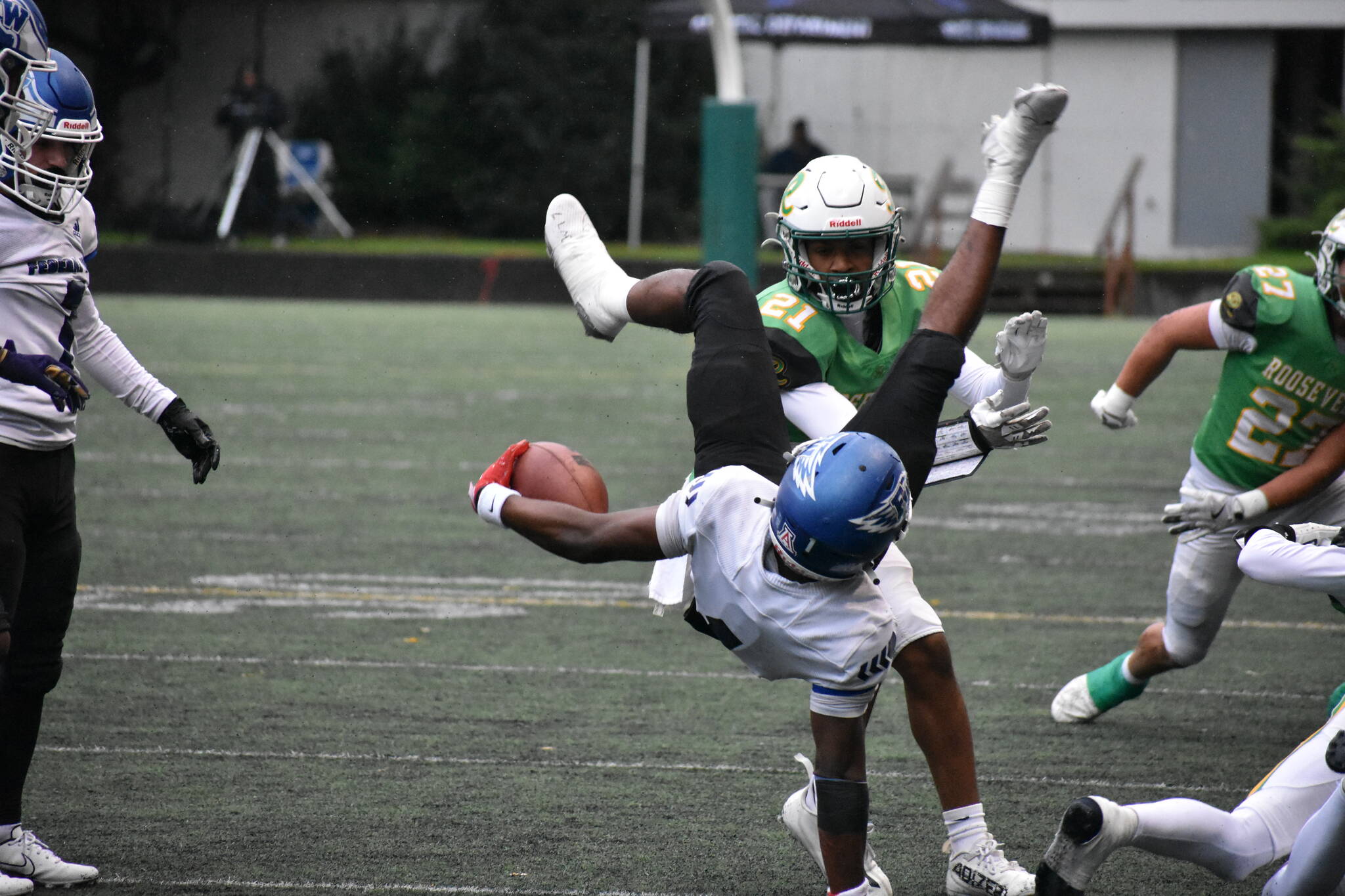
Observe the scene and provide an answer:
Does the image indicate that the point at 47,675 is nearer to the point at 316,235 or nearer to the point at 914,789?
the point at 914,789

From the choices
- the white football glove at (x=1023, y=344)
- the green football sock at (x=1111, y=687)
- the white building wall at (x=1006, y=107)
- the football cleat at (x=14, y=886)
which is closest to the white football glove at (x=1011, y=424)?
the white football glove at (x=1023, y=344)

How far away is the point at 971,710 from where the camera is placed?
5738mm

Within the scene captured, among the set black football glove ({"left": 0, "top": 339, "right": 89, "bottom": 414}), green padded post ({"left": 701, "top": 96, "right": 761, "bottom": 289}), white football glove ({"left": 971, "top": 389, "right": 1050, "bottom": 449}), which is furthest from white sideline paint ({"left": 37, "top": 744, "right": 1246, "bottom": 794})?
green padded post ({"left": 701, "top": 96, "right": 761, "bottom": 289})

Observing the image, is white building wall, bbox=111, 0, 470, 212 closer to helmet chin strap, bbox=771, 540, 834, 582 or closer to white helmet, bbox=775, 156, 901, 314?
white helmet, bbox=775, 156, 901, 314

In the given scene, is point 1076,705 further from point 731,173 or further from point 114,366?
point 731,173

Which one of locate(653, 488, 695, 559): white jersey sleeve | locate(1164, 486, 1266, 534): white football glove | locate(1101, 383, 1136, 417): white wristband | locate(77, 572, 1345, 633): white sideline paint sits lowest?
locate(77, 572, 1345, 633): white sideline paint

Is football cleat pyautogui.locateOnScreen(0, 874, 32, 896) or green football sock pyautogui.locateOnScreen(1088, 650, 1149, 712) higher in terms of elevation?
football cleat pyautogui.locateOnScreen(0, 874, 32, 896)

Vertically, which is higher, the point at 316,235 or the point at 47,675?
the point at 47,675

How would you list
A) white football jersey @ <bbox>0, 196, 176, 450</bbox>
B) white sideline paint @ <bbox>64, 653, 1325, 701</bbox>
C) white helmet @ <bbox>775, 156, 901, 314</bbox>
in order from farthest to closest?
white sideline paint @ <bbox>64, 653, 1325, 701</bbox> → white helmet @ <bbox>775, 156, 901, 314</bbox> → white football jersey @ <bbox>0, 196, 176, 450</bbox>

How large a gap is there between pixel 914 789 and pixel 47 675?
7.89ft

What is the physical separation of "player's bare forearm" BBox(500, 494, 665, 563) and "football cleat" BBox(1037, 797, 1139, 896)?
1.01 meters

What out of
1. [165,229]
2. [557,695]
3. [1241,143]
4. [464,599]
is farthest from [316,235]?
[557,695]

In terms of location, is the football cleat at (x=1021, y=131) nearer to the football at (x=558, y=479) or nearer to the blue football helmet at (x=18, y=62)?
the football at (x=558, y=479)

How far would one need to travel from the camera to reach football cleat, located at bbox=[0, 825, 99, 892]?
4020mm
